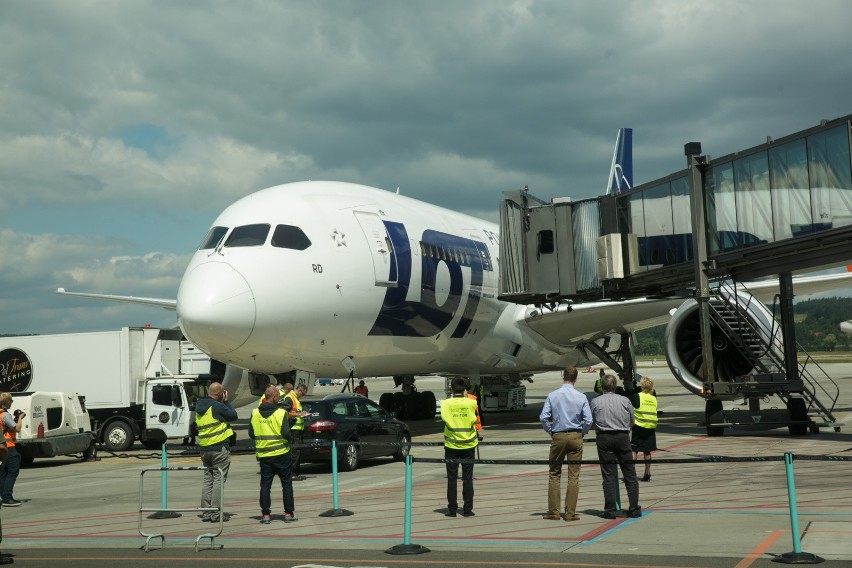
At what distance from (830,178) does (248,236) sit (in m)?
10.7

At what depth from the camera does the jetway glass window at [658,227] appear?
2084cm

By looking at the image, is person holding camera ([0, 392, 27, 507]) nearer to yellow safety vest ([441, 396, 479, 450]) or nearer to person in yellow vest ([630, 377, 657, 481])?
yellow safety vest ([441, 396, 479, 450])

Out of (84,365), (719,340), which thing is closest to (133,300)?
(84,365)

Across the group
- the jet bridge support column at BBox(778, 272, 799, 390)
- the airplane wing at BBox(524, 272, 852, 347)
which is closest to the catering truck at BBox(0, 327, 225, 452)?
the airplane wing at BBox(524, 272, 852, 347)

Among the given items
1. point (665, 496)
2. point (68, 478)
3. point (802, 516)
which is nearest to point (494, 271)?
point (68, 478)

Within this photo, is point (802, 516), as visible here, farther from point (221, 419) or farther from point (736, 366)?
point (736, 366)

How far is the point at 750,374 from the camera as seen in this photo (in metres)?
20.4

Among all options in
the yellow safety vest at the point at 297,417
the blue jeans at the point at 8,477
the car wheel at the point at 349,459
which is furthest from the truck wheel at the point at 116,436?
the blue jeans at the point at 8,477

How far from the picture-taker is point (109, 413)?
23531 millimetres

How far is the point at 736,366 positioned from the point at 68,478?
14351 mm

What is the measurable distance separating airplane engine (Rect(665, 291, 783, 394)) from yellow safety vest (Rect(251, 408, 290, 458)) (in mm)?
12110

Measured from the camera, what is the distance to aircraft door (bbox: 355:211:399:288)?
19531 mm

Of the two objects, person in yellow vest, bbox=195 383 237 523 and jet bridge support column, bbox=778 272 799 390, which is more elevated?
jet bridge support column, bbox=778 272 799 390

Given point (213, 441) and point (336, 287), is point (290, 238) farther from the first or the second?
point (213, 441)
